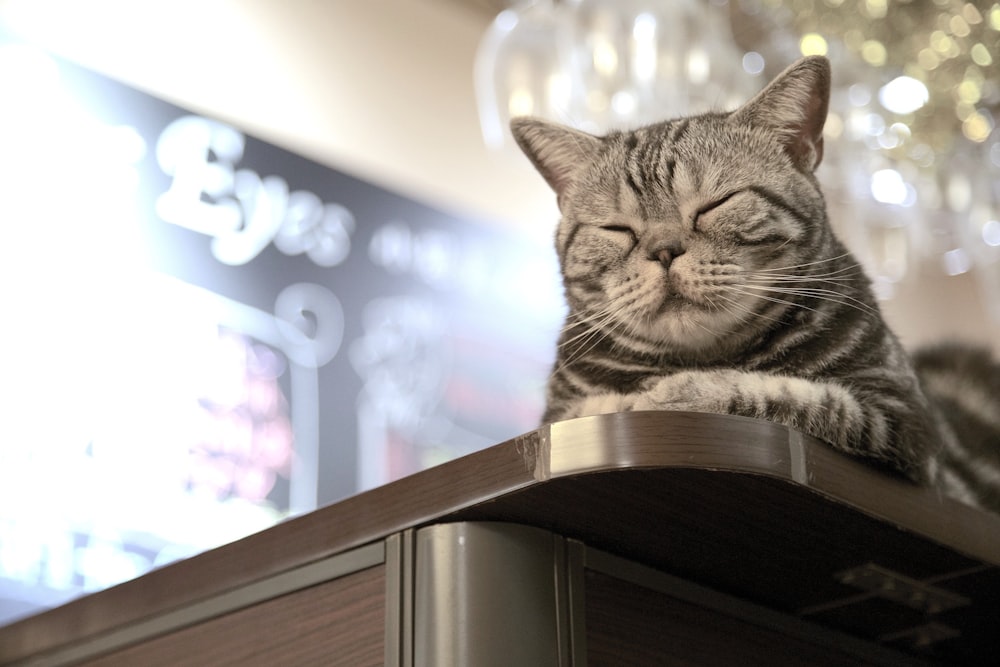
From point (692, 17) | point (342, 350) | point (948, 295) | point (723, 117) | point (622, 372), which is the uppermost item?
point (948, 295)

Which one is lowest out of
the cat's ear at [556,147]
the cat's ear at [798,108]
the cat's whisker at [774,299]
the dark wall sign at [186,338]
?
the cat's whisker at [774,299]

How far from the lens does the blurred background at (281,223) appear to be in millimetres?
1906

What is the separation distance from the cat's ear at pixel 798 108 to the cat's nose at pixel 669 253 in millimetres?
183

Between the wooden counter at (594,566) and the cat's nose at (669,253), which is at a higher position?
the cat's nose at (669,253)

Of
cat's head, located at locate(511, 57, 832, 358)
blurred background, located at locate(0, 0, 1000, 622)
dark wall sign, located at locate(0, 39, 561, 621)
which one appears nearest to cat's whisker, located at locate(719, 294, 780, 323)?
cat's head, located at locate(511, 57, 832, 358)

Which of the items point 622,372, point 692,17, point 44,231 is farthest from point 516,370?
point 622,372

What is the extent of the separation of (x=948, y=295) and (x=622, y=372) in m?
2.86

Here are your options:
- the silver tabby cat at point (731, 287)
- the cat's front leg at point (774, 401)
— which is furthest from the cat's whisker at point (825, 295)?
the cat's front leg at point (774, 401)

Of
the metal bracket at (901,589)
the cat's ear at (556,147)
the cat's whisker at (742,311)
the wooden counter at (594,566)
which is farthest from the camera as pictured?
the cat's ear at (556,147)

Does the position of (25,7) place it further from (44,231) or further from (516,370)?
(516,370)

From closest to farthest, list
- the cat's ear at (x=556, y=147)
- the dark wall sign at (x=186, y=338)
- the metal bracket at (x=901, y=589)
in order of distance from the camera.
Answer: the metal bracket at (x=901, y=589)
the cat's ear at (x=556, y=147)
the dark wall sign at (x=186, y=338)

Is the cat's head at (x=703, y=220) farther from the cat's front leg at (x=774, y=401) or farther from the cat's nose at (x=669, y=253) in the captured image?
the cat's front leg at (x=774, y=401)

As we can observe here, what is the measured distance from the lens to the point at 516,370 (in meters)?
2.80

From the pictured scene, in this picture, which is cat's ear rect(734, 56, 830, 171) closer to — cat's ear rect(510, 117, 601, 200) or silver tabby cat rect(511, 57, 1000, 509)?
silver tabby cat rect(511, 57, 1000, 509)
